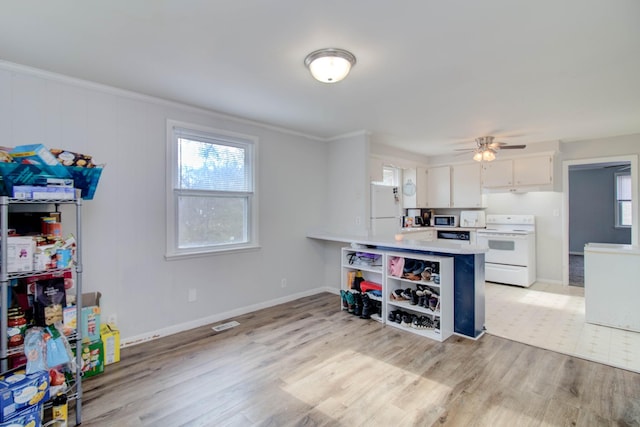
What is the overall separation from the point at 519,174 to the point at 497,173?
0.34 m

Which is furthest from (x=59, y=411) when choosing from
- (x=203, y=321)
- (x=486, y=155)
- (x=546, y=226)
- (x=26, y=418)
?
(x=546, y=226)

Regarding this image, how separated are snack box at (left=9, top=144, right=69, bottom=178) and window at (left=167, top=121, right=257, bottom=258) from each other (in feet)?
4.17

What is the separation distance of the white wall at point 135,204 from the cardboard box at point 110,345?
275 mm

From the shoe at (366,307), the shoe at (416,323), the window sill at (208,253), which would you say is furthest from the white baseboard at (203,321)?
the shoe at (416,323)

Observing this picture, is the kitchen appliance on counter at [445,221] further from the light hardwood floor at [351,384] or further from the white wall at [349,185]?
the light hardwood floor at [351,384]

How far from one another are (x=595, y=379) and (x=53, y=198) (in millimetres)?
4065

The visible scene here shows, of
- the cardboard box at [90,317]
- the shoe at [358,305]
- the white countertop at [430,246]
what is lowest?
the shoe at [358,305]

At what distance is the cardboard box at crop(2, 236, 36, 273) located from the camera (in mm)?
1777

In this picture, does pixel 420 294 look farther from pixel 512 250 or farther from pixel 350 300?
pixel 512 250

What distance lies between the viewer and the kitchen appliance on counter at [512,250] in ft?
16.7

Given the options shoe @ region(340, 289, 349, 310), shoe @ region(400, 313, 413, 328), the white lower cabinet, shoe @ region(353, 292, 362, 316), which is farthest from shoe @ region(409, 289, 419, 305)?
shoe @ region(340, 289, 349, 310)

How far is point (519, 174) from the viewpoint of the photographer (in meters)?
5.32

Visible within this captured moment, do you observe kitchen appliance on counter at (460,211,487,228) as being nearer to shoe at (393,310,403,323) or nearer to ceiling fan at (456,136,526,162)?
ceiling fan at (456,136,526,162)

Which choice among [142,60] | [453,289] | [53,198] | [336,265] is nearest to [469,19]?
[142,60]
